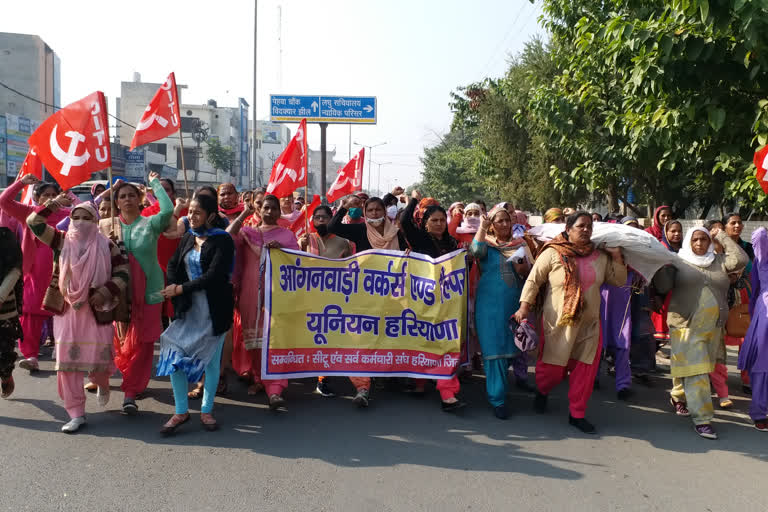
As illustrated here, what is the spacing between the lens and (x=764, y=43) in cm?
543

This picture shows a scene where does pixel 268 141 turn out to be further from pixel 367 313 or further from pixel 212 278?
pixel 212 278

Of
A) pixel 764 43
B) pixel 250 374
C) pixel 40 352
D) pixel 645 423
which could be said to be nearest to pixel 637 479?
pixel 645 423

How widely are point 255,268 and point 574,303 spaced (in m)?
2.64

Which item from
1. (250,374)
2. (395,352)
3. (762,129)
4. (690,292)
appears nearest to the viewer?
(690,292)

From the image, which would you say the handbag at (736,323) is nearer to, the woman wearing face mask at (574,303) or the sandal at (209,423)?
the woman wearing face mask at (574,303)

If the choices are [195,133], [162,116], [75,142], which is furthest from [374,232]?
[195,133]

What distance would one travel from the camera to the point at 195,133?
186 feet

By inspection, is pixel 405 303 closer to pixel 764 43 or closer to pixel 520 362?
pixel 520 362

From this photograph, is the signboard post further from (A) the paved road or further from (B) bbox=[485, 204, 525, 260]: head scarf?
(A) the paved road

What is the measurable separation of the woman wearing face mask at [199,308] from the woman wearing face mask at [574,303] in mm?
2256

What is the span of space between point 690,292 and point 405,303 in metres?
2.24

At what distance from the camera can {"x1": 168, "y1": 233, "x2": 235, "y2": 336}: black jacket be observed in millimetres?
4477

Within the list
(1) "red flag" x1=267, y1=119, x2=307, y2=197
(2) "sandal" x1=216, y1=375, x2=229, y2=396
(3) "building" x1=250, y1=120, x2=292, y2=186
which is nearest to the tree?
(3) "building" x1=250, y1=120, x2=292, y2=186

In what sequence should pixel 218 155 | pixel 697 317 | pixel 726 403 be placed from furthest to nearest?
1. pixel 218 155
2. pixel 726 403
3. pixel 697 317
